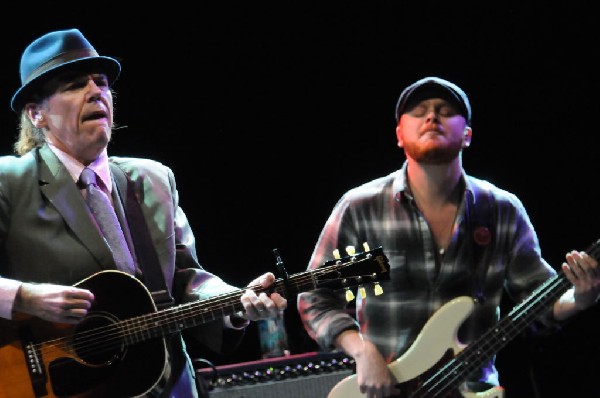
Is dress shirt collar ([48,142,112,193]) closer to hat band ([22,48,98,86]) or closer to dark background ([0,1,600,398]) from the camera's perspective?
hat band ([22,48,98,86])

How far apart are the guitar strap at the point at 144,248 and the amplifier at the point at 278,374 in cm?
100

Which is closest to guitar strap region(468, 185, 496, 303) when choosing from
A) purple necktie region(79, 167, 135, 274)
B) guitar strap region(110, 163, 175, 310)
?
guitar strap region(110, 163, 175, 310)

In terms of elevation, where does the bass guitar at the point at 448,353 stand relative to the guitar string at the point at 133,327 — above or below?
below

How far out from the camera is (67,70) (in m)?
3.25

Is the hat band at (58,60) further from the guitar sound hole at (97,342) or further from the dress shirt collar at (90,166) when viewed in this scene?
the guitar sound hole at (97,342)

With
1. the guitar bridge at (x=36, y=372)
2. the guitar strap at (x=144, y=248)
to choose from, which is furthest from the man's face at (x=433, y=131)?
the guitar bridge at (x=36, y=372)

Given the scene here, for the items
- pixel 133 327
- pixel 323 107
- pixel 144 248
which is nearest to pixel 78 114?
pixel 144 248

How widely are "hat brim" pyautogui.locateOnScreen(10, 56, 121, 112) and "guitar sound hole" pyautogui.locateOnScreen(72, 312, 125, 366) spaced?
3.36 ft

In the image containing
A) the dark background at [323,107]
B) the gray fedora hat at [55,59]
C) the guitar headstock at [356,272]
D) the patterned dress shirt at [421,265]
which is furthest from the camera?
the dark background at [323,107]

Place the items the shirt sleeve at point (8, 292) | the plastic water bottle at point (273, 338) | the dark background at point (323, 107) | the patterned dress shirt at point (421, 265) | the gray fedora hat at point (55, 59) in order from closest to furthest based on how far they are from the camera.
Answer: the shirt sleeve at point (8, 292), the gray fedora hat at point (55, 59), the patterned dress shirt at point (421, 265), the plastic water bottle at point (273, 338), the dark background at point (323, 107)

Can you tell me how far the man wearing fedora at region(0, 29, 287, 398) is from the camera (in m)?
2.94

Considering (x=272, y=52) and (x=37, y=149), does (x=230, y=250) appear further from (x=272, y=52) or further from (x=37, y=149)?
(x=37, y=149)

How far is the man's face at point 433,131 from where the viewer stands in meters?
3.34

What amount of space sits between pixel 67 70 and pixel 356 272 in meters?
1.47
